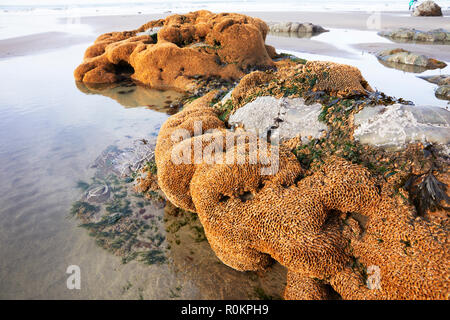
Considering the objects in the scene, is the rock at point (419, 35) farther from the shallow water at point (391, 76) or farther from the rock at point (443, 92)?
the rock at point (443, 92)

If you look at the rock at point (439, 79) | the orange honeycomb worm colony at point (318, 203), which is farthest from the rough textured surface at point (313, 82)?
the rock at point (439, 79)

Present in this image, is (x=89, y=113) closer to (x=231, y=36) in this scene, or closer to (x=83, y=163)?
(x=83, y=163)

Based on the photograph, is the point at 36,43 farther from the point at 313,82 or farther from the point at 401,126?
the point at 401,126

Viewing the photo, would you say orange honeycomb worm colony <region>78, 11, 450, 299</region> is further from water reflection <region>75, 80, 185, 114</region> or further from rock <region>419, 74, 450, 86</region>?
rock <region>419, 74, 450, 86</region>

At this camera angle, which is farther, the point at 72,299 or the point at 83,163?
the point at 83,163

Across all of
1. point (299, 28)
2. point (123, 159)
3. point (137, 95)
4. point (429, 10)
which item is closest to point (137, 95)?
point (137, 95)

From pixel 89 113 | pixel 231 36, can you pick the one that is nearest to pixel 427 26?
pixel 231 36

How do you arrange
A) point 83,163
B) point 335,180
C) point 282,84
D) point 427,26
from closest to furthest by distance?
point 335,180 < point 282,84 < point 83,163 < point 427,26
